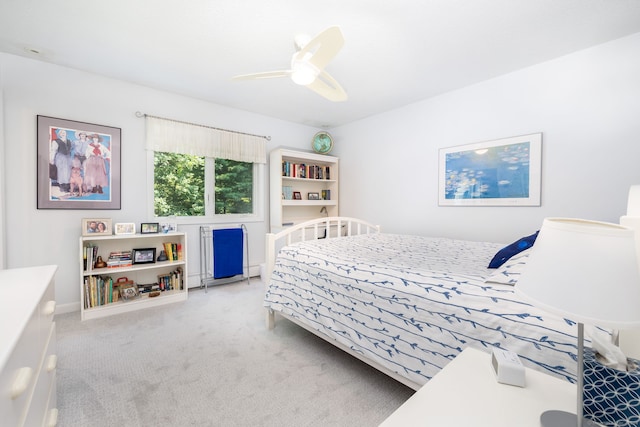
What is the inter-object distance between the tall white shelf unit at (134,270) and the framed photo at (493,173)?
10.7ft

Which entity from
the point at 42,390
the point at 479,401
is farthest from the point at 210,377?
the point at 479,401

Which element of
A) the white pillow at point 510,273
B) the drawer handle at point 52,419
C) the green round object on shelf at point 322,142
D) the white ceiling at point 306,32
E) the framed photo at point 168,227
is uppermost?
the white ceiling at point 306,32

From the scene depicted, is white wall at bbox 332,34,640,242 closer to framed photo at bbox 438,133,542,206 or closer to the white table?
framed photo at bbox 438,133,542,206

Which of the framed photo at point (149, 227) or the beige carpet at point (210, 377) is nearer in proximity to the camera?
the beige carpet at point (210, 377)

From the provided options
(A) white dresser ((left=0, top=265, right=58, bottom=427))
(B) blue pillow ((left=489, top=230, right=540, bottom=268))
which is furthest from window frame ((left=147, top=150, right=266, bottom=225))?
(B) blue pillow ((left=489, top=230, right=540, bottom=268))

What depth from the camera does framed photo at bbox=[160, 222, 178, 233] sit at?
10.4 ft

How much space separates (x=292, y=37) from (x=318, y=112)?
180 centimetres

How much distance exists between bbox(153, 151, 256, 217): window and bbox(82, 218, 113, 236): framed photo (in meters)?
0.54

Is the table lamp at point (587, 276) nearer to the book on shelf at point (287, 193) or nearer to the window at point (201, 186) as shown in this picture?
the window at point (201, 186)

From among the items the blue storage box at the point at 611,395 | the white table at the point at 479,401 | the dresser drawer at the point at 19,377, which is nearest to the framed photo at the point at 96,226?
the dresser drawer at the point at 19,377

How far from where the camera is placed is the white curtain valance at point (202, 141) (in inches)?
125

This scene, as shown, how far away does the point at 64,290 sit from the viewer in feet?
9.05

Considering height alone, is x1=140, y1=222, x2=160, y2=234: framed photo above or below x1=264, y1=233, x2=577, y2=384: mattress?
above

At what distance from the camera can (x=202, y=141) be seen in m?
3.50
